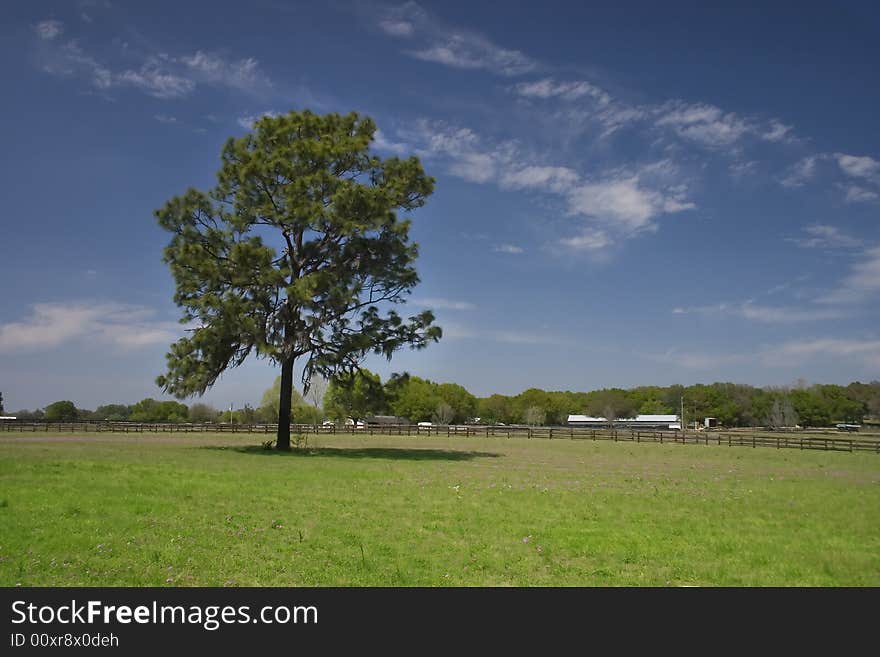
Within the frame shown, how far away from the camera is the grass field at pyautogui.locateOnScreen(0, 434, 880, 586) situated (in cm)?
822

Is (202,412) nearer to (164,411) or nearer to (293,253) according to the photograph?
(164,411)

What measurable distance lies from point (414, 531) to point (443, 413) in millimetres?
133803

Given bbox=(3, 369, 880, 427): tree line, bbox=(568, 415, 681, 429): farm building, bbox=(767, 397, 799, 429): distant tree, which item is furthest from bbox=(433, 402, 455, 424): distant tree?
bbox=(767, 397, 799, 429): distant tree

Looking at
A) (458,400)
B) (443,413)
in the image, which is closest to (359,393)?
(443,413)

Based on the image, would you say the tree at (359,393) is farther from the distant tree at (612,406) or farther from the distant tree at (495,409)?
the distant tree at (612,406)

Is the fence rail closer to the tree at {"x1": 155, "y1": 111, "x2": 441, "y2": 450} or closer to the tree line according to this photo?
the tree at {"x1": 155, "y1": 111, "x2": 441, "y2": 450}

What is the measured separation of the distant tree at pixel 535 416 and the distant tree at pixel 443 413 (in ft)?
76.9

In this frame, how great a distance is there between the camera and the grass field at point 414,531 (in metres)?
8.22

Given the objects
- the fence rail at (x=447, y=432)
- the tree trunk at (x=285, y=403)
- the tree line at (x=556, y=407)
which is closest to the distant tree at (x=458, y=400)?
the tree line at (x=556, y=407)

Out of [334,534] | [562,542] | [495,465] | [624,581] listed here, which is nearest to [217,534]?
[334,534]

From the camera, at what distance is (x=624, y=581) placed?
8031mm

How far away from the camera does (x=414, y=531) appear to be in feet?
35.4
